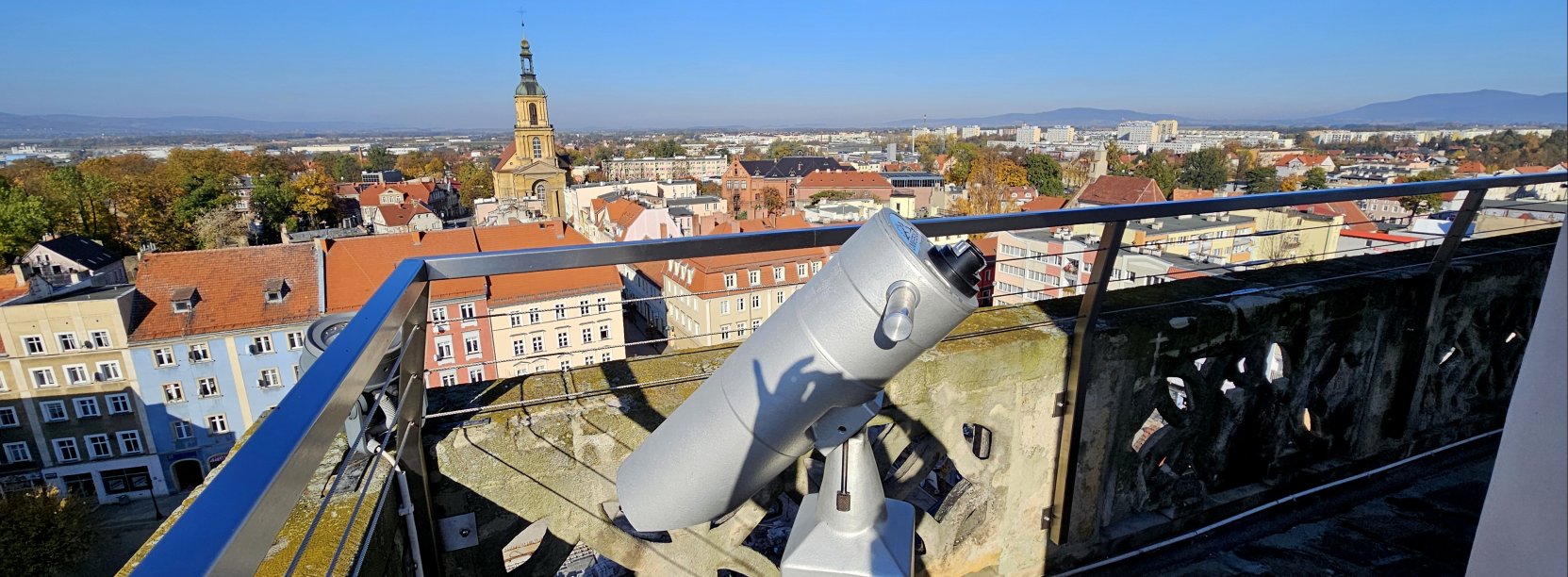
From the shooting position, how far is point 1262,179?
7419cm

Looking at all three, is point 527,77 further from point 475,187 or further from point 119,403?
point 119,403

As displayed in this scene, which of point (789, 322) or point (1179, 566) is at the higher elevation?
point (789, 322)

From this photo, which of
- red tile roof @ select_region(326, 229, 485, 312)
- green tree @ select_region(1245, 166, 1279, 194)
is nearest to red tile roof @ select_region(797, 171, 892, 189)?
green tree @ select_region(1245, 166, 1279, 194)

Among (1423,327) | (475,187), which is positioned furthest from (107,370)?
(475,187)

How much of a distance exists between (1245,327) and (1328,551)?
3.42ft

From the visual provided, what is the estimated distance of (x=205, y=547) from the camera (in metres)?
0.66

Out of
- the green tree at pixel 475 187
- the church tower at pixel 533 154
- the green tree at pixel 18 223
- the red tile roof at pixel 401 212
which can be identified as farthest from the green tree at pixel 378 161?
the green tree at pixel 18 223

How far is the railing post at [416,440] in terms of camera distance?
1.80 m

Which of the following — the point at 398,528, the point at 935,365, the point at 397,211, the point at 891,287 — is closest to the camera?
the point at 891,287

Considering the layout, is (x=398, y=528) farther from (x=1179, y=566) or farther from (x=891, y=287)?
(x=1179, y=566)

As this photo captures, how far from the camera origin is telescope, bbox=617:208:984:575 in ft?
4.20

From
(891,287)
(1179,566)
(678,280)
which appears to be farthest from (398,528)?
(678,280)

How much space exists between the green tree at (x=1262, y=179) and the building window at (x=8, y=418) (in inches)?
3211

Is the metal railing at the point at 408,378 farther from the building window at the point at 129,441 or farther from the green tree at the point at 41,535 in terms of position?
the building window at the point at 129,441
